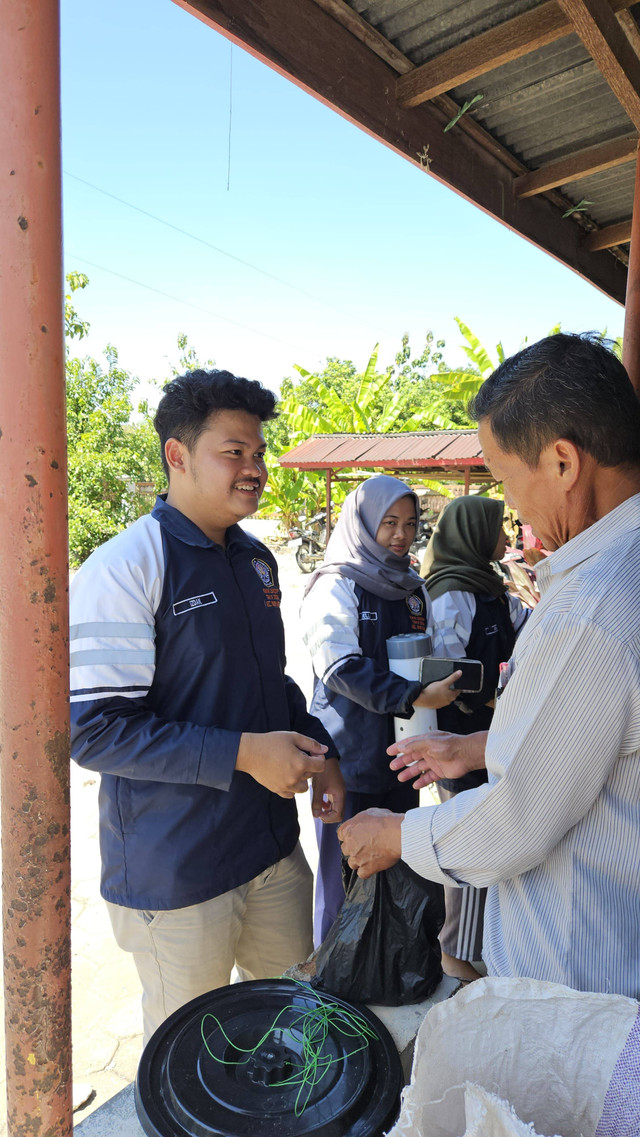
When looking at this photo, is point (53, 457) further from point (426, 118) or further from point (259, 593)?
point (426, 118)

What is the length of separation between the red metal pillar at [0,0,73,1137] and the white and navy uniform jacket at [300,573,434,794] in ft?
4.95

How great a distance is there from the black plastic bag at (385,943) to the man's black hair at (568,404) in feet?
3.22

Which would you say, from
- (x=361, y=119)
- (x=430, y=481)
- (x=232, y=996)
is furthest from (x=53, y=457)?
(x=430, y=481)

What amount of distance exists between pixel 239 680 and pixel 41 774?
690 mm

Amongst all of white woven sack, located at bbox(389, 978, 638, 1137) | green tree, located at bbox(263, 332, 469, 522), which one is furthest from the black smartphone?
green tree, located at bbox(263, 332, 469, 522)

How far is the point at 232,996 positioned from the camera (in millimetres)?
1507

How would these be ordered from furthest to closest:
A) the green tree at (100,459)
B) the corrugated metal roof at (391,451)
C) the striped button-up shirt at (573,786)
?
1. the green tree at (100,459)
2. the corrugated metal roof at (391,451)
3. the striped button-up shirt at (573,786)

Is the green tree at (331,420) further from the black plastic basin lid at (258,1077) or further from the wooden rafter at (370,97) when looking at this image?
the black plastic basin lid at (258,1077)

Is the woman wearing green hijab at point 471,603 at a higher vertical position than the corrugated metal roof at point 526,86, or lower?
lower

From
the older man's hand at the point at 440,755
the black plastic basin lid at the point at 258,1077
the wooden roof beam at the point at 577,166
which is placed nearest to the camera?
the black plastic basin lid at the point at 258,1077

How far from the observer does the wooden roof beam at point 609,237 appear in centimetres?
362

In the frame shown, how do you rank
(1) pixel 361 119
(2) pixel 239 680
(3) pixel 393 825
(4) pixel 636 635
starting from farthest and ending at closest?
(1) pixel 361 119
(2) pixel 239 680
(3) pixel 393 825
(4) pixel 636 635

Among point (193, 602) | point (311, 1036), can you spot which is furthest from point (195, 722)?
point (311, 1036)

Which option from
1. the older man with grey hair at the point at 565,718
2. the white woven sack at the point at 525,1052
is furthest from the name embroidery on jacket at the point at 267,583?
the white woven sack at the point at 525,1052
